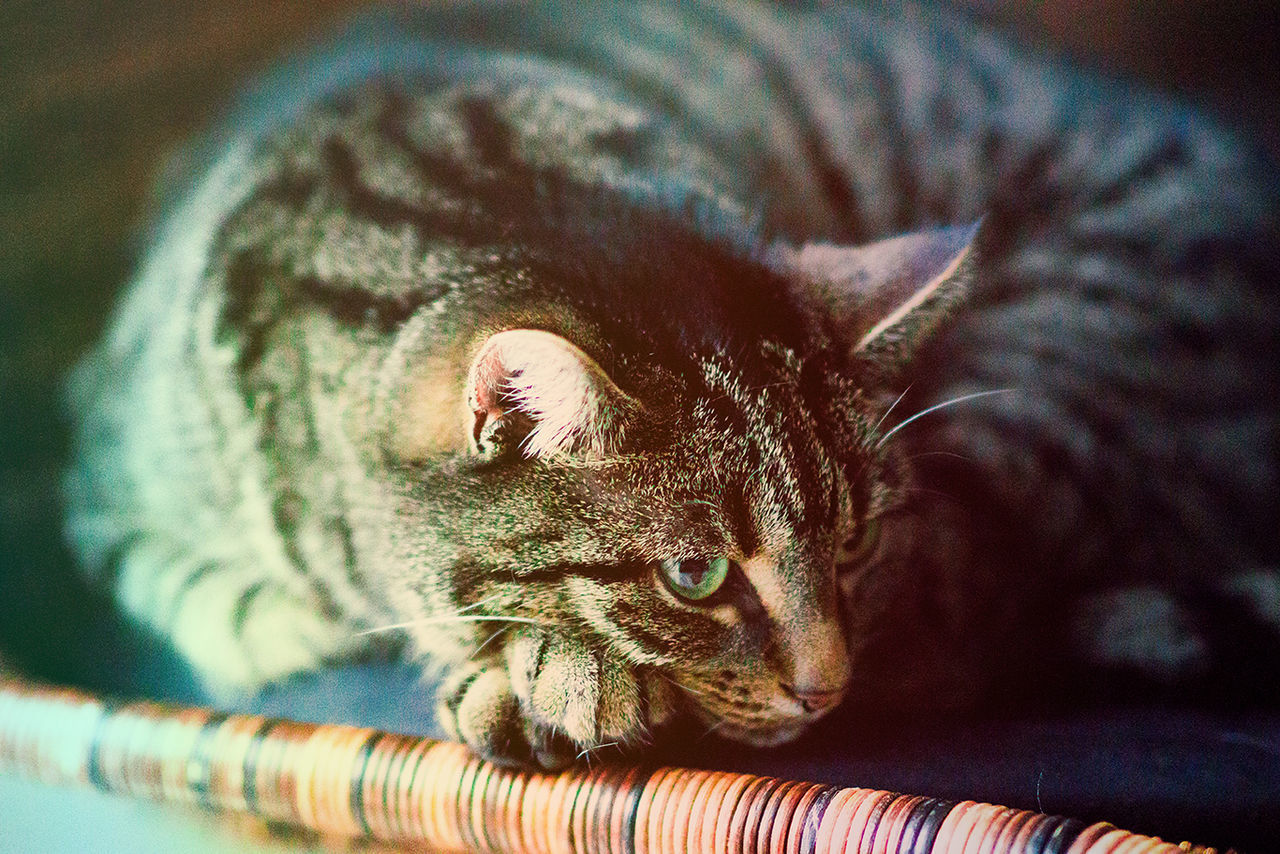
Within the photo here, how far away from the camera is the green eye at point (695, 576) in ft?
1.69

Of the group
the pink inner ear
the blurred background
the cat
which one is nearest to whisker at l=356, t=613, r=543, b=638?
the cat

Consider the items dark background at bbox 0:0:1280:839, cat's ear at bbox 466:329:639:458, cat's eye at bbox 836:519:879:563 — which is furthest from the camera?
dark background at bbox 0:0:1280:839

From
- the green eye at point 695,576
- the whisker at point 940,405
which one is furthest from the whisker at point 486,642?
the whisker at point 940,405

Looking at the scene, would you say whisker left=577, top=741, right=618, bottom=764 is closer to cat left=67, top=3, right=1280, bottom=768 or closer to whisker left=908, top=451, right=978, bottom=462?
cat left=67, top=3, right=1280, bottom=768

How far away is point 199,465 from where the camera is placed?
0.69 meters

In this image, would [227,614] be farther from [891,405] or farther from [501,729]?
[891,405]

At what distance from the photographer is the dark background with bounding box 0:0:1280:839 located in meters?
0.68

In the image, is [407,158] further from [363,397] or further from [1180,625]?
[1180,625]

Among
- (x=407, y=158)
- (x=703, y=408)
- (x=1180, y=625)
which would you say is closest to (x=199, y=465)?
(x=407, y=158)

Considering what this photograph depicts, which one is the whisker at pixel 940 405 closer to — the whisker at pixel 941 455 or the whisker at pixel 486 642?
the whisker at pixel 941 455

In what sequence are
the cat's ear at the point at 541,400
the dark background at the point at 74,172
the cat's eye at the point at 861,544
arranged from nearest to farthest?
1. the cat's ear at the point at 541,400
2. the cat's eye at the point at 861,544
3. the dark background at the point at 74,172

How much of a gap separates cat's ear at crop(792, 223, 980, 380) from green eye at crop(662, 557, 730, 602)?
0.16 m

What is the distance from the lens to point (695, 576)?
0.52 meters

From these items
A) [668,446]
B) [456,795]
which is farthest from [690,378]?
[456,795]
